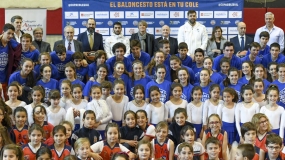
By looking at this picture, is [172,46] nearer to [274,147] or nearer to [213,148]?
[213,148]

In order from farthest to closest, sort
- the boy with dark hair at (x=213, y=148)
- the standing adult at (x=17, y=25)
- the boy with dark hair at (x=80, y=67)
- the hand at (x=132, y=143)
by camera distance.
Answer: the standing adult at (x=17, y=25)
the boy with dark hair at (x=80, y=67)
the hand at (x=132, y=143)
the boy with dark hair at (x=213, y=148)

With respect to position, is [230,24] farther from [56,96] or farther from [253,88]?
[56,96]

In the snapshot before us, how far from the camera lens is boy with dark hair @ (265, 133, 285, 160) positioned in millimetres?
7484

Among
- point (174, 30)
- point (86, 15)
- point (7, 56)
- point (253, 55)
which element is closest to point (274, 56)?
point (253, 55)

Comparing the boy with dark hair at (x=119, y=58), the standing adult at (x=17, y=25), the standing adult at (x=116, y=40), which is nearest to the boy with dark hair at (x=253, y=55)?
the boy with dark hair at (x=119, y=58)

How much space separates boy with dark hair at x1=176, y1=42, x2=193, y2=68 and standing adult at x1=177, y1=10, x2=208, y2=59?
1219 mm

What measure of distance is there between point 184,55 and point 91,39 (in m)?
2.12

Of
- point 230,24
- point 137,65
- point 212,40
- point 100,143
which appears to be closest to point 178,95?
point 137,65

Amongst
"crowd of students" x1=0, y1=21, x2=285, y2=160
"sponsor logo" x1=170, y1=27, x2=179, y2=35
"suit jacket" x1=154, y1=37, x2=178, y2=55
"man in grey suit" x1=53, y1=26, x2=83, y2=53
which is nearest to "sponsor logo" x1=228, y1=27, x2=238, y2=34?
"sponsor logo" x1=170, y1=27, x2=179, y2=35

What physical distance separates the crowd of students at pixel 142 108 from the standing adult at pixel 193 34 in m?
1.32

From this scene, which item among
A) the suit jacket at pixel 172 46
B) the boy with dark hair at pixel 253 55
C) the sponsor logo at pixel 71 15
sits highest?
the sponsor logo at pixel 71 15

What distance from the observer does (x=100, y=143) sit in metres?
7.91

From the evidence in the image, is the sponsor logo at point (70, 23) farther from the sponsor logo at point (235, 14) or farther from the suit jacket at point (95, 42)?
the sponsor logo at point (235, 14)

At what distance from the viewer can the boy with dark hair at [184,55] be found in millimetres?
10438
